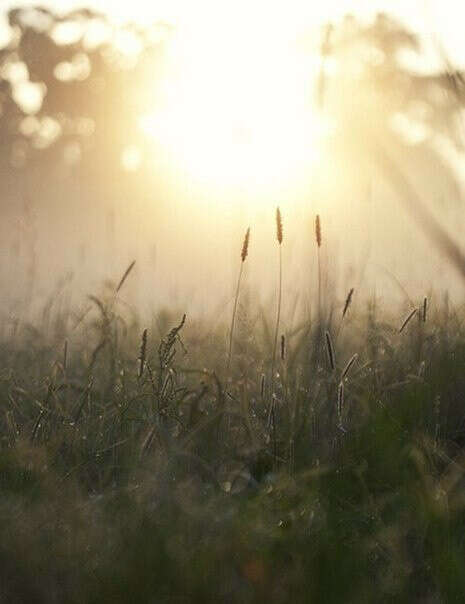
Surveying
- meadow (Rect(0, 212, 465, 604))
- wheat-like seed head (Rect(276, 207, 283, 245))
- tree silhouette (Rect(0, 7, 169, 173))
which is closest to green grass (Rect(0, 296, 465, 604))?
meadow (Rect(0, 212, 465, 604))

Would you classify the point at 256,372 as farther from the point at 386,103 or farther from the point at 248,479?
the point at 386,103

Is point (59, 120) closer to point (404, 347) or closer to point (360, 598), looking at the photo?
point (404, 347)

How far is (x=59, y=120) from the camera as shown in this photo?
8.39m

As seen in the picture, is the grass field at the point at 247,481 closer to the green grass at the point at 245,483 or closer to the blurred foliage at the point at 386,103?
the green grass at the point at 245,483

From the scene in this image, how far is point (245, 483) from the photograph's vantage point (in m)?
2.10

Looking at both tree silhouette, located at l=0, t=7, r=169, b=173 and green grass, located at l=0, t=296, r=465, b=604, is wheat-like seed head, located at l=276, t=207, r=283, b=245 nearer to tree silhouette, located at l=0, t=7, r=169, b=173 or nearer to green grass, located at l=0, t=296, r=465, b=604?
green grass, located at l=0, t=296, r=465, b=604

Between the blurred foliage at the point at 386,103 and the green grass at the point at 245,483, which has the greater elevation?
the blurred foliage at the point at 386,103

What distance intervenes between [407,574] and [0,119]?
6734 mm

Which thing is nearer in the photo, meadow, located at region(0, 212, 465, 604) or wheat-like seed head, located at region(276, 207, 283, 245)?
meadow, located at region(0, 212, 465, 604)

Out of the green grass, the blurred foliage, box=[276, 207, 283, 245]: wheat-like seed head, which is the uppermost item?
the blurred foliage

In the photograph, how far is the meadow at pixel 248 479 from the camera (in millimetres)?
1581

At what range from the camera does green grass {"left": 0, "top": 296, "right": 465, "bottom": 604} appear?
158cm

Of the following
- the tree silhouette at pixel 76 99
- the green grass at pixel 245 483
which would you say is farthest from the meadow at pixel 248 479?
the tree silhouette at pixel 76 99

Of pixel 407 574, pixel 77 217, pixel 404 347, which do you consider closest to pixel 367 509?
pixel 407 574
